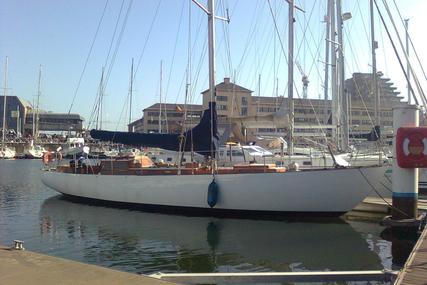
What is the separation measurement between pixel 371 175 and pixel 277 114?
718cm

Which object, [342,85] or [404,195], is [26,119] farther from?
[404,195]

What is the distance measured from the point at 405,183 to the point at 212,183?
686 cm

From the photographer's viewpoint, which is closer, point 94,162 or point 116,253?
point 116,253

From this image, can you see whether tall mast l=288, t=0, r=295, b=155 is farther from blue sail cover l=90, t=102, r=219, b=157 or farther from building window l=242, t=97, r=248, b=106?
building window l=242, t=97, r=248, b=106

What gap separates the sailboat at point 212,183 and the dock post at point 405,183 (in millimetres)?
1885

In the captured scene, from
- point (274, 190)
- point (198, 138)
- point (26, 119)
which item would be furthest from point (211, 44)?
point (26, 119)

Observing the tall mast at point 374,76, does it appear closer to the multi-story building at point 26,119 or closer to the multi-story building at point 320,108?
the multi-story building at point 320,108

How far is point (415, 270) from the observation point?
8117 millimetres

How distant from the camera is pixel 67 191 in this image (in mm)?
24391

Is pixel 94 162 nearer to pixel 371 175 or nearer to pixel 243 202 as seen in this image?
pixel 243 202

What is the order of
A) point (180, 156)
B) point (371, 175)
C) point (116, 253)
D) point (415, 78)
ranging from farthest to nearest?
point (180, 156), point (371, 175), point (116, 253), point (415, 78)

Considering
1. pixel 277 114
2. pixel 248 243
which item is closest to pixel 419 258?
pixel 248 243

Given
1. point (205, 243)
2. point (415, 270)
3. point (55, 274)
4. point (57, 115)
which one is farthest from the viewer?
point (57, 115)

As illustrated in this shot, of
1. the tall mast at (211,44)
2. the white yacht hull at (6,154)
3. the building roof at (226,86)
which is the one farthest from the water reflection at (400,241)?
the white yacht hull at (6,154)
